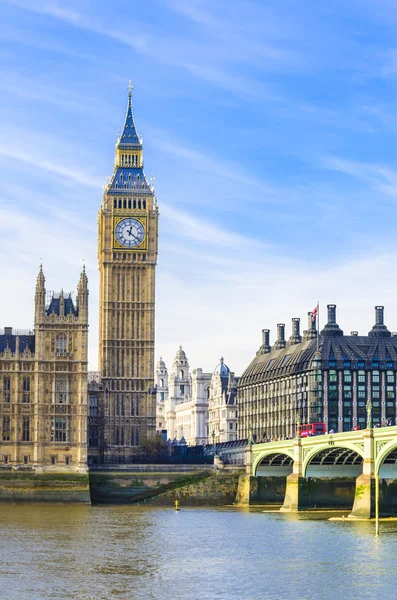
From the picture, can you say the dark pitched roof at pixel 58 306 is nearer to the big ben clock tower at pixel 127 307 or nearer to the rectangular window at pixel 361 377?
the big ben clock tower at pixel 127 307

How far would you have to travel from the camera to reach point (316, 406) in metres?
193

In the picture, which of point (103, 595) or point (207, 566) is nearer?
point (103, 595)

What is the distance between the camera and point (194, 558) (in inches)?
3558

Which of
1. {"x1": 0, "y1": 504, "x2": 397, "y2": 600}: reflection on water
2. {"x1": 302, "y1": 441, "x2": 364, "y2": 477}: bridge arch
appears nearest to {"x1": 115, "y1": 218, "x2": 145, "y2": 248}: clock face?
{"x1": 302, "y1": 441, "x2": 364, "y2": 477}: bridge arch

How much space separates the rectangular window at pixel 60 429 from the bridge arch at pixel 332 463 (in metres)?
34.9

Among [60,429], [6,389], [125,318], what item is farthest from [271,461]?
[125,318]

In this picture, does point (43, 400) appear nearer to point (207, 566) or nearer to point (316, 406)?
point (316, 406)

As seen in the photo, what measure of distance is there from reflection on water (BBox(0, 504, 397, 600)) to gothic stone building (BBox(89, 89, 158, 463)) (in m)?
54.9

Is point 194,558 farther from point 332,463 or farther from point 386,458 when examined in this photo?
point 332,463

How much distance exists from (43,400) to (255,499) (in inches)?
1124

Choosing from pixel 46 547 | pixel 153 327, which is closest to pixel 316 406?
pixel 153 327

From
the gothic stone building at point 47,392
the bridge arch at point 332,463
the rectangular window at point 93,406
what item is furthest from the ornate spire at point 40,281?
the bridge arch at point 332,463

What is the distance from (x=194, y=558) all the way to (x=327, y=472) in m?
55.5

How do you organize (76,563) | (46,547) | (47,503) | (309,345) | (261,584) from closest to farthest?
(261,584), (76,563), (46,547), (47,503), (309,345)
